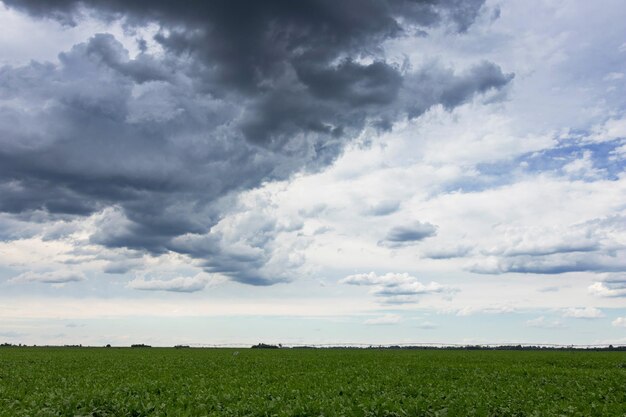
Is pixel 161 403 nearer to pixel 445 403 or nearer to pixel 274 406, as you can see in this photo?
pixel 274 406

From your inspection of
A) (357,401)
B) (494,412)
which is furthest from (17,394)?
(494,412)

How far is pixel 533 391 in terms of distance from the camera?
2711 centimetres

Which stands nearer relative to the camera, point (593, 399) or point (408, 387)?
point (593, 399)

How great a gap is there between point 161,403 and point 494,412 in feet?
46.2

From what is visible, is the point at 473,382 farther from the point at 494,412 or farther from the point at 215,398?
the point at 215,398

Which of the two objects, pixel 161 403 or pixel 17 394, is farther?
pixel 17 394

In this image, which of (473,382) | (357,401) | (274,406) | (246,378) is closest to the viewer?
(274,406)

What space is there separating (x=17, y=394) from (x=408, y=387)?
68.5ft

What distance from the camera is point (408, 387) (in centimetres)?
2822

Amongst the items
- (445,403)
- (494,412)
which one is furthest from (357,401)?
(494,412)

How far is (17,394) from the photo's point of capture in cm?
2561

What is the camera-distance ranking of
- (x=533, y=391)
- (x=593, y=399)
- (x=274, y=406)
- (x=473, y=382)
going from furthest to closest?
(x=473, y=382)
(x=533, y=391)
(x=593, y=399)
(x=274, y=406)

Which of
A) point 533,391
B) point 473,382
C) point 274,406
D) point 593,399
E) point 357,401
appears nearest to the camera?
point 274,406

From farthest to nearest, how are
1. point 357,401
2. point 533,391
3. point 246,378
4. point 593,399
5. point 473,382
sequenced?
1. point 246,378
2. point 473,382
3. point 533,391
4. point 593,399
5. point 357,401
